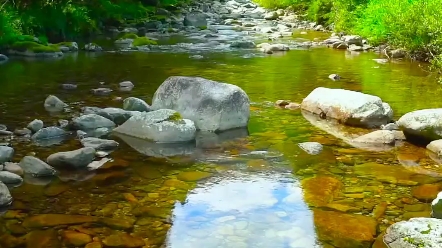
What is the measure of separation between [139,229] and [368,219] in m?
2.17

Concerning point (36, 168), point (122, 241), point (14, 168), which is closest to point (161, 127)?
point (36, 168)

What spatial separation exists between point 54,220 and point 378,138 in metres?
4.82

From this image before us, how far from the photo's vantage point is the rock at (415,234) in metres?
4.55

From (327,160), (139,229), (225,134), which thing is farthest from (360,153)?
(139,229)

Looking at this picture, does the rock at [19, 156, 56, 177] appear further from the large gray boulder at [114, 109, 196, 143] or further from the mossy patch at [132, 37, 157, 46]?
the mossy patch at [132, 37, 157, 46]

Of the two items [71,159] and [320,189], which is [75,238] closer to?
[71,159]

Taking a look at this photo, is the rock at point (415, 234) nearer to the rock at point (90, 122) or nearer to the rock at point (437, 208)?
the rock at point (437, 208)

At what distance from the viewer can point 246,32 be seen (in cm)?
2459

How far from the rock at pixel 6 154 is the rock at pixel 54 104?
113 inches

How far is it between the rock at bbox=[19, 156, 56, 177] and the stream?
6.1 inches

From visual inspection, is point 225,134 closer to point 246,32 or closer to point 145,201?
point 145,201

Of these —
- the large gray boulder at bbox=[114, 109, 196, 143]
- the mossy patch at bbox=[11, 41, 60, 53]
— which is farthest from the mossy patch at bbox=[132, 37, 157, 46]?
the large gray boulder at bbox=[114, 109, 196, 143]

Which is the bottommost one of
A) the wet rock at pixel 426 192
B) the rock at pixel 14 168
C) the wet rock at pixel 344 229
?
the wet rock at pixel 426 192

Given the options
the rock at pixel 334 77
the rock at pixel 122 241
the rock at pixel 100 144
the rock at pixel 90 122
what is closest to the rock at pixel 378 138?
the rock at pixel 100 144
